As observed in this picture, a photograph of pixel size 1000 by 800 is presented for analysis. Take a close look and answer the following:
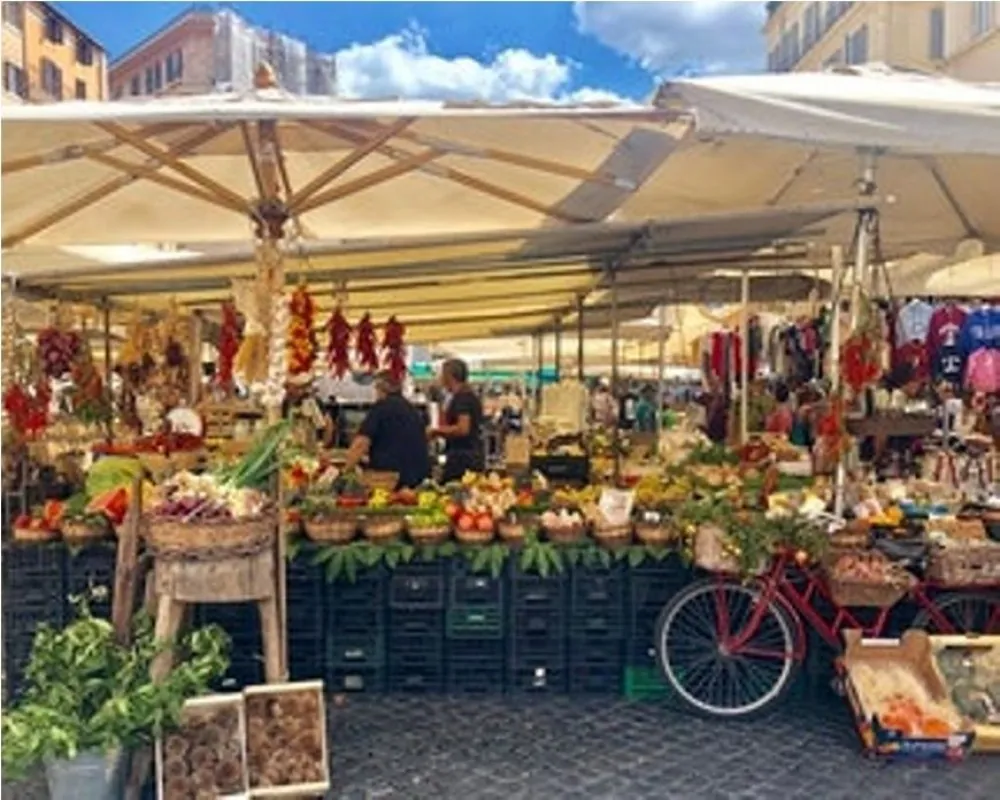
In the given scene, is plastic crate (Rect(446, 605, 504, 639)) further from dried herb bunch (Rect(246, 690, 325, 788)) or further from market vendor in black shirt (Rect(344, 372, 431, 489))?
market vendor in black shirt (Rect(344, 372, 431, 489))

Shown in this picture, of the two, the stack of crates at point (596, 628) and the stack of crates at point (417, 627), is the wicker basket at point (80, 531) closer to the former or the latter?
the stack of crates at point (417, 627)

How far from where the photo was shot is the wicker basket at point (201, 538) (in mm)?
3643

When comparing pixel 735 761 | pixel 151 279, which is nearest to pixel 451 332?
pixel 151 279

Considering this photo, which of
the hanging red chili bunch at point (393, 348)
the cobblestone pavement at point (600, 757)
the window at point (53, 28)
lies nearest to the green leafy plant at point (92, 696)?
the cobblestone pavement at point (600, 757)

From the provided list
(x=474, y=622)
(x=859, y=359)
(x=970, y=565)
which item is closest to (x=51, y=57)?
(x=474, y=622)

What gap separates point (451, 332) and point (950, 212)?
35.2 feet

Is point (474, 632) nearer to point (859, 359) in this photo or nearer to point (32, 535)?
point (32, 535)

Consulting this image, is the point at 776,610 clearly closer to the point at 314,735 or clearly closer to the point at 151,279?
the point at 314,735

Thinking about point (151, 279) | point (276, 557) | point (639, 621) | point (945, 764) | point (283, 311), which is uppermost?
point (151, 279)

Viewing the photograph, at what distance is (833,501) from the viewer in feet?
17.4

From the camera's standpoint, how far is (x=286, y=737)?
391 centimetres

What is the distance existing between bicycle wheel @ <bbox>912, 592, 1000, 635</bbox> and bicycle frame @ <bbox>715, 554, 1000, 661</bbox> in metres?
0.01

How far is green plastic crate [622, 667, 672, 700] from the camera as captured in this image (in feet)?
16.5

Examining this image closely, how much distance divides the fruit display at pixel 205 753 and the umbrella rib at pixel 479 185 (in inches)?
103
